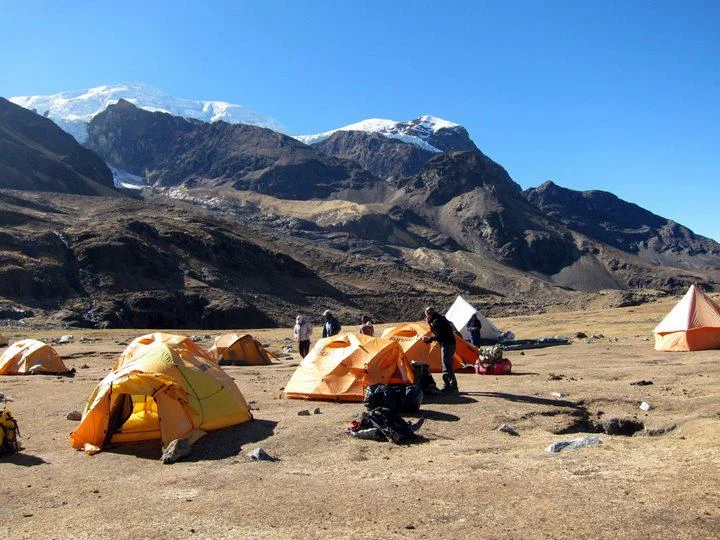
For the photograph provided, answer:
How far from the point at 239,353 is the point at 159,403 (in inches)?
547

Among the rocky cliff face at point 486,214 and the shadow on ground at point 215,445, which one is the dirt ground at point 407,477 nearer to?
the shadow on ground at point 215,445

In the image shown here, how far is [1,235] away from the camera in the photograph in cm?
6278

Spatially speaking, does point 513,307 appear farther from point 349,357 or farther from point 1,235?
point 349,357

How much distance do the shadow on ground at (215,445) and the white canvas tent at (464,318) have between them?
16.5 meters

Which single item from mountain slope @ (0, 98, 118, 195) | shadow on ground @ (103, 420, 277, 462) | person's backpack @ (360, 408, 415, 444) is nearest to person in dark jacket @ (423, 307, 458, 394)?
person's backpack @ (360, 408, 415, 444)

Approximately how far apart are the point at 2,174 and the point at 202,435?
4751 inches

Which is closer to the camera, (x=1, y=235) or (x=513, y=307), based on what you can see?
(x=1, y=235)

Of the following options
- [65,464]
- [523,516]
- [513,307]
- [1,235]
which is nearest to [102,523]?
[65,464]

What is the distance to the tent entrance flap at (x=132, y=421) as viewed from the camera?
10.3 metres

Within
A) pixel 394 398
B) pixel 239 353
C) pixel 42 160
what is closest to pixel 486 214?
pixel 42 160

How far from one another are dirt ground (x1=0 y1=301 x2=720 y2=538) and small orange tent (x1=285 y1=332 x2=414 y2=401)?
0.49 meters

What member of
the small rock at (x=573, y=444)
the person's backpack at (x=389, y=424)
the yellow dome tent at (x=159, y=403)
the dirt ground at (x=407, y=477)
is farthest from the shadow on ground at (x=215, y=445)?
the small rock at (x=573, y=444)

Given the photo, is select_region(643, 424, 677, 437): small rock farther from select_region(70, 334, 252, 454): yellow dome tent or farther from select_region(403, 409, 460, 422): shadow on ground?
select_region(70, 334, 252, 454): yellow dome tent

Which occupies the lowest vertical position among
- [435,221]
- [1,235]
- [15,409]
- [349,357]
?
[15,409]
